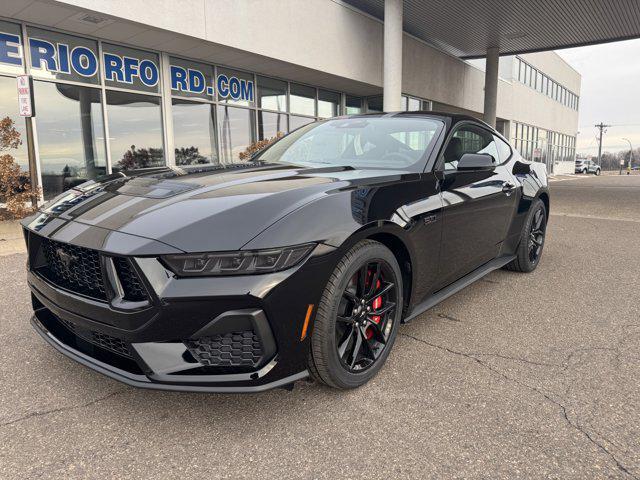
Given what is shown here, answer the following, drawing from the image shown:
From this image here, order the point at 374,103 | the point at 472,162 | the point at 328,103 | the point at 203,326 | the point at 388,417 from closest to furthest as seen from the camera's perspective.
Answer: the point at 203,326
the point at 388,417
the point at 472,162
the point at 328,103
the point at 374,103

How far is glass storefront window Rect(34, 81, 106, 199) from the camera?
9.82m

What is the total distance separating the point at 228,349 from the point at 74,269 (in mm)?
846

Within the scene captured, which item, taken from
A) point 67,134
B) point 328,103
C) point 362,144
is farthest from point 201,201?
point 328,103

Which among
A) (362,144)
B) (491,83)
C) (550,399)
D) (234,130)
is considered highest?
(491,83)

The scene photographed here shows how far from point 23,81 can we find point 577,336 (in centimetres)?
791

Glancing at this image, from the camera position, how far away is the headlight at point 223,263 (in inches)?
74.3

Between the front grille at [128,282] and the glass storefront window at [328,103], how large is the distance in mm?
15736

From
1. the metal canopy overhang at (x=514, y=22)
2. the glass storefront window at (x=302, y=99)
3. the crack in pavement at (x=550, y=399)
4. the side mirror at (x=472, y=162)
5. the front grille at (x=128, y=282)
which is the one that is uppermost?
the metal canopy overhang at (x=514, y=22)

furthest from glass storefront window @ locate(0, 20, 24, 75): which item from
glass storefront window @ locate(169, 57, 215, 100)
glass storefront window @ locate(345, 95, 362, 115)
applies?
glass storefront window @ locate(345, 95, 362, 115)

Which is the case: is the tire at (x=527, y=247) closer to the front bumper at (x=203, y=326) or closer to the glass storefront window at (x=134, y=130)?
the front bumper at (x=203, y=326)

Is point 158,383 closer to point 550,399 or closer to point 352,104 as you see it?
point 550,399

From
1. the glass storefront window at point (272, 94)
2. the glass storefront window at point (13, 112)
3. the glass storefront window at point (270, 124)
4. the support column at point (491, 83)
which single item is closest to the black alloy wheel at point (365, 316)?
the glass storefront window at point (13, 112)

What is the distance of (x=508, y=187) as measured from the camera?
160 inches

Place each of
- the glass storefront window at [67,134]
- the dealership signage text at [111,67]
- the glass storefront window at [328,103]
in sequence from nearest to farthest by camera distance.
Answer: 1. the dealership signage text at [111,67]
2. the glass storefront window at [67,134]
3. the glass storefront window at [328,103]
